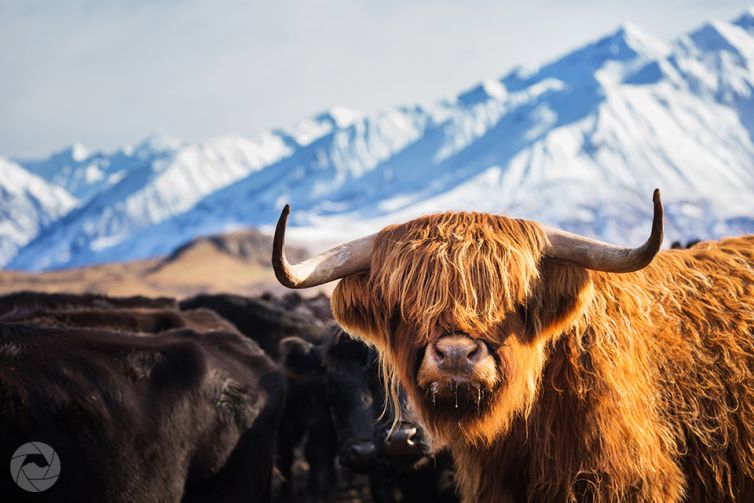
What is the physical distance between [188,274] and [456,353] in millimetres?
49604

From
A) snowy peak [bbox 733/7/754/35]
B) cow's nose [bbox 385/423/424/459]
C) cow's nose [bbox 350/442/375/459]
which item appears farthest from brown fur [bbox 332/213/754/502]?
snowy peak [bbox 733/7/754/35]

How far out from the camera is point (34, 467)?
3.59 meters

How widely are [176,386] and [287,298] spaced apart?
285 inches

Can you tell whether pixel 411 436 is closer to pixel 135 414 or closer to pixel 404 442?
pixel 404 442

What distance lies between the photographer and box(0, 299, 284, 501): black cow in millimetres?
3740

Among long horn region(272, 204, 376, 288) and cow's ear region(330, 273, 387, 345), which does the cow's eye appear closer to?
cow's ear region(330, 273, 387, 345)

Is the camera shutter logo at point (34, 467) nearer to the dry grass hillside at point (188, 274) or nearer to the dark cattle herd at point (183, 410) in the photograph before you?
A: the dark cattle herd at point (183, 410)

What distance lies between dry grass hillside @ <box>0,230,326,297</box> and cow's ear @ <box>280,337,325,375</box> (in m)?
32.2

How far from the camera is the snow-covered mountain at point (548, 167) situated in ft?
279

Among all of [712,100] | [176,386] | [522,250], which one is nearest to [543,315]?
[522,250]

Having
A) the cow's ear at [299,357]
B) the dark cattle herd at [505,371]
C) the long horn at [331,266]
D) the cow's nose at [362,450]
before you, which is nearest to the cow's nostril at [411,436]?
the cow's nose at [362,450]

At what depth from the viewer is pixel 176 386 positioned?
4504mm

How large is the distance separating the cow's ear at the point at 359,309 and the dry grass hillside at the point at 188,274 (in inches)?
1397

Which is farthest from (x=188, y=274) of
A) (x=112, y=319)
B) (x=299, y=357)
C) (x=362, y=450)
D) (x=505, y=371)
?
(x=505, y=371)
